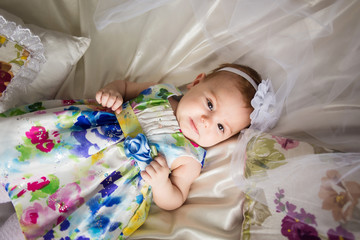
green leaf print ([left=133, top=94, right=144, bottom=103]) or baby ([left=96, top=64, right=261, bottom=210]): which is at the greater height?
green leaf print ([left=133, top=94, right=144, bottom=103])

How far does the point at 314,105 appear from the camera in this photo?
1.14 metres

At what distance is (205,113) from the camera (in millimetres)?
1262

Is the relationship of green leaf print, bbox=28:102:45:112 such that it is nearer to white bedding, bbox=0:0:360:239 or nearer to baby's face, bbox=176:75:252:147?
white bedding, bbox=0:0:360:239

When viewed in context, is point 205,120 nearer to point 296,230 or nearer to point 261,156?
point 261,156

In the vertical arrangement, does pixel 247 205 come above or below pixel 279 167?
below

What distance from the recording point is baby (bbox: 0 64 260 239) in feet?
3.59

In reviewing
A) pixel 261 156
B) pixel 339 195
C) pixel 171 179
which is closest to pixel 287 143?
pixel 261 156

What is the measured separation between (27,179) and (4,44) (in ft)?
1.86

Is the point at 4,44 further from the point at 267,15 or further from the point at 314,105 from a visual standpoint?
the point at 314,105

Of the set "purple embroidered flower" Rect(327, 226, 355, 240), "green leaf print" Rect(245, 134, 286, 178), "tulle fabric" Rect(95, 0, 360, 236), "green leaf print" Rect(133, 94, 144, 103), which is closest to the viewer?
"purple embroidered flower" Rect(327, 226, 355, 240)

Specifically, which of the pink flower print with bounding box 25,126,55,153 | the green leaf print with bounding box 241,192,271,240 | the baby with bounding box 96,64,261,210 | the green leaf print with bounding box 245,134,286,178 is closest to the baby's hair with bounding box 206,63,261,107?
the baby with bounding box 96,64,261,210

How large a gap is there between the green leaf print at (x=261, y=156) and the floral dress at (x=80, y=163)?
0.25 meters

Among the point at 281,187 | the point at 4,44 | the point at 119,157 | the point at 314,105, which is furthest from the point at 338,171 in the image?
the point at 4,44

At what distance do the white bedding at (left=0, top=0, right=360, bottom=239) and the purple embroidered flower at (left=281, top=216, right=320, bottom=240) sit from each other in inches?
9.6
